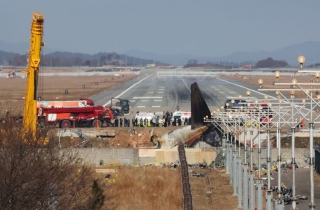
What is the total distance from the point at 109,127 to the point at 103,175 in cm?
2185

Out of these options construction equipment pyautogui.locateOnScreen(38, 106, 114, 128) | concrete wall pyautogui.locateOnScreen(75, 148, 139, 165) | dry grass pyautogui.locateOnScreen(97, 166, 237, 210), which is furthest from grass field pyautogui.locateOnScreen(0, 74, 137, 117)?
dry grass pyautogui.locateOnScreen(97, 166, 237, 210)

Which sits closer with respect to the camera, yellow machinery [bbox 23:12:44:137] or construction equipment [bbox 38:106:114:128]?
yellow machinery [bbox 23:12:44:137]

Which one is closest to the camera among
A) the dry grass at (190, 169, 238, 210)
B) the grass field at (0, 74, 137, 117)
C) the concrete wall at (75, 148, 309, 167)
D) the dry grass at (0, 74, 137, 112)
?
the dry grass at (190, 169, 238, 210)

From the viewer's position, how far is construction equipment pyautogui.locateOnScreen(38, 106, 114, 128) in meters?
59.4

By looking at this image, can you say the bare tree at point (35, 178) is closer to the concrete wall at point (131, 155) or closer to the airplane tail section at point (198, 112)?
the concrete wall at point (131, 155)

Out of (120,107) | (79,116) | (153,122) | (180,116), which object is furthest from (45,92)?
(153,122)

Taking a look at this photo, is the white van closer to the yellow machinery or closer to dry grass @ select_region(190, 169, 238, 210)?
dry grass @ select_region(190, 169, 238, 210)

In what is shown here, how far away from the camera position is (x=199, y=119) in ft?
167

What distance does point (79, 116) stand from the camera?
2377 inches

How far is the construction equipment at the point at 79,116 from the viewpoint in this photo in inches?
2338

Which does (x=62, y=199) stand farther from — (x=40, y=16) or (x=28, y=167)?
(x=40, y=16)

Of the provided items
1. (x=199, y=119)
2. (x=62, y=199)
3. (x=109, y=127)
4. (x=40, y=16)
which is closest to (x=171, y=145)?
(x=199, y=119)

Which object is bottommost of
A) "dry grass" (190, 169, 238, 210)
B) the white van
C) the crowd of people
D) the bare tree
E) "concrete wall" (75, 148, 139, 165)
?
"dry grass" (190, 169, 238, 210)

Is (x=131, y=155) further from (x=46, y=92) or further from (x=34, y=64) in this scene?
(x=46, y=92)
